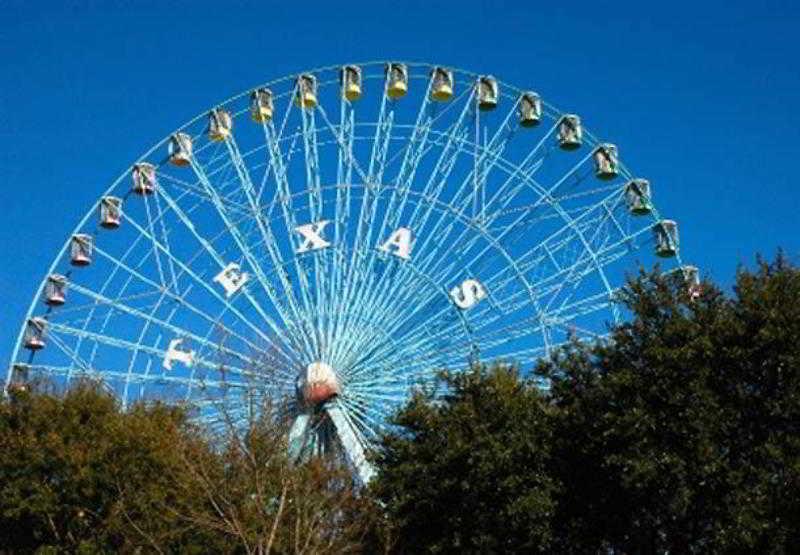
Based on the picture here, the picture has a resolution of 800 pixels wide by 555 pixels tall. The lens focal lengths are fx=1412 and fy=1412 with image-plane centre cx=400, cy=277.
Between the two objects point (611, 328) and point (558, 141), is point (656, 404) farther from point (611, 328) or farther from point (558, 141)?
point (558, 141)

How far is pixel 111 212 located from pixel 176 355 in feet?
20.1

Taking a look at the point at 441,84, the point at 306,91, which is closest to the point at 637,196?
the point at 441,84

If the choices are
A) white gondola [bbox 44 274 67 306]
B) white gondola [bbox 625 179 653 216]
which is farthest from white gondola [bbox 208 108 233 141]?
white gondola [bbox 625 179 653 216]

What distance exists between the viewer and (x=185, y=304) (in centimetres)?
4194

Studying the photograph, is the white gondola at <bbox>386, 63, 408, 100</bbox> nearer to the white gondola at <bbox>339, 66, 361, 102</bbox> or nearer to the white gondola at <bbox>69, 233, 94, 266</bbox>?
the white gondola at <bbox>339, 66, 361, 102</bbox>

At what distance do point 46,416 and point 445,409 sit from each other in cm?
1165

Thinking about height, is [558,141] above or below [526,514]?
above

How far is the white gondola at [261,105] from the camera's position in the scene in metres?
44.8

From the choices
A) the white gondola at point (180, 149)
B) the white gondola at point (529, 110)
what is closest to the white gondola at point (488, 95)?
the white gondola at point (529, 110)

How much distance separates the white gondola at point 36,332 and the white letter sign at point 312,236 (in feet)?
28.7

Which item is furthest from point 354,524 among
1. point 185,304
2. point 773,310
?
point 185,304

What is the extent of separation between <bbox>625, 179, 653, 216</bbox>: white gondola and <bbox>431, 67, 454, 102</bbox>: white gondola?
6236 millimetres

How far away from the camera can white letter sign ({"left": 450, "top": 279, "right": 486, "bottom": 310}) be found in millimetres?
39562

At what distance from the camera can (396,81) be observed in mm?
43812
